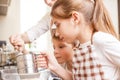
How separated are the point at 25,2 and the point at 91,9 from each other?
1462 mm

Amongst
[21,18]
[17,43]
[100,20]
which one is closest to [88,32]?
[100,20]

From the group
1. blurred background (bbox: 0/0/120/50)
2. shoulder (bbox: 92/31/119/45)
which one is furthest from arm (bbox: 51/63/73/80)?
blurred background (bbox: 0/0/120/50)

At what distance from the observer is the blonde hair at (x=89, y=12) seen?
0.81 meters

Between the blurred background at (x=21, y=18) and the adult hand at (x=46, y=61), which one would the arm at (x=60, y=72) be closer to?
the adult hand at (x=46, y=61)

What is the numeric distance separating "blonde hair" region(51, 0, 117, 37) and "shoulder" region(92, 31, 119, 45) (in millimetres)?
47

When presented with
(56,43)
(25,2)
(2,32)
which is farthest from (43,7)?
(56,43)

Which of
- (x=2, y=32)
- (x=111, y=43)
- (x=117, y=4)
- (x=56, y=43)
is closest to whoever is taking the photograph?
(x=111, y=43)

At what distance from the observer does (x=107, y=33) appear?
79 centimetres

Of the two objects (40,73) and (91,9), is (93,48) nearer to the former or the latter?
(91,9)

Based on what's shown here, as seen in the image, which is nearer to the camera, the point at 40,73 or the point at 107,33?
the point at 107,33

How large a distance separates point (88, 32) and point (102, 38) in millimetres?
87

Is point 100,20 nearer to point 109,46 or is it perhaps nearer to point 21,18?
point 109,46

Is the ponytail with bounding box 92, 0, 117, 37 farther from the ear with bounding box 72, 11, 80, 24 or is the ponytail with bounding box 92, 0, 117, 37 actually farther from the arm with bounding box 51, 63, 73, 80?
the arm with bounding box 51, 63, 73, 80

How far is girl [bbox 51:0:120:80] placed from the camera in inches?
30.5
